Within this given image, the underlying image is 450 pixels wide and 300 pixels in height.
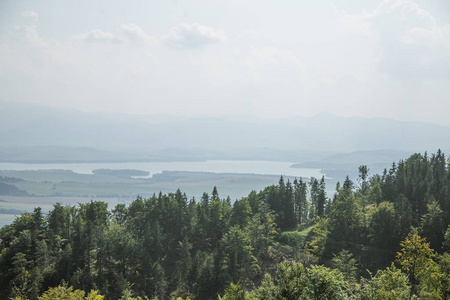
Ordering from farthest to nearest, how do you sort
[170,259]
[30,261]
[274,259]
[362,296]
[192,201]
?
[192,201]
[170,259]
[274,259]
[30,261]
[362,296]

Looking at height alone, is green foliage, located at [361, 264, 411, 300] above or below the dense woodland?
above

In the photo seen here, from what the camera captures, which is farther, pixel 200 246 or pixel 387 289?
pixel 200 246

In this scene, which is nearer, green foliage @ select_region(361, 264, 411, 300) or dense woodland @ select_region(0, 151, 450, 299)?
green foliage @ select_region(361, 264, 411, 300)

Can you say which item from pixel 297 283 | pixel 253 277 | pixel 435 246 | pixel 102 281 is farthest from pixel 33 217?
pixel 435 246

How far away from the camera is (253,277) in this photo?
7344cm

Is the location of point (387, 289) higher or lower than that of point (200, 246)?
higher

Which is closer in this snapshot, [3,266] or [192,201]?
[3,266]

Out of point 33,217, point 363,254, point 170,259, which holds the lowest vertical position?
point 170,259

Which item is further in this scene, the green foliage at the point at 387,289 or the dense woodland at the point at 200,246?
the dense woodland at the point at 200,246

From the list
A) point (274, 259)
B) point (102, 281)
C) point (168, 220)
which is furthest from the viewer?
point (168, 220)

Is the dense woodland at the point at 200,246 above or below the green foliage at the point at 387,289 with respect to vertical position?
below

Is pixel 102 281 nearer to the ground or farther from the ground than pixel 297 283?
nearer to the ground

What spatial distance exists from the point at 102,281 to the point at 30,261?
1499cm

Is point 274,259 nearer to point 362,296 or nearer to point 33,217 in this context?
point 362,296
